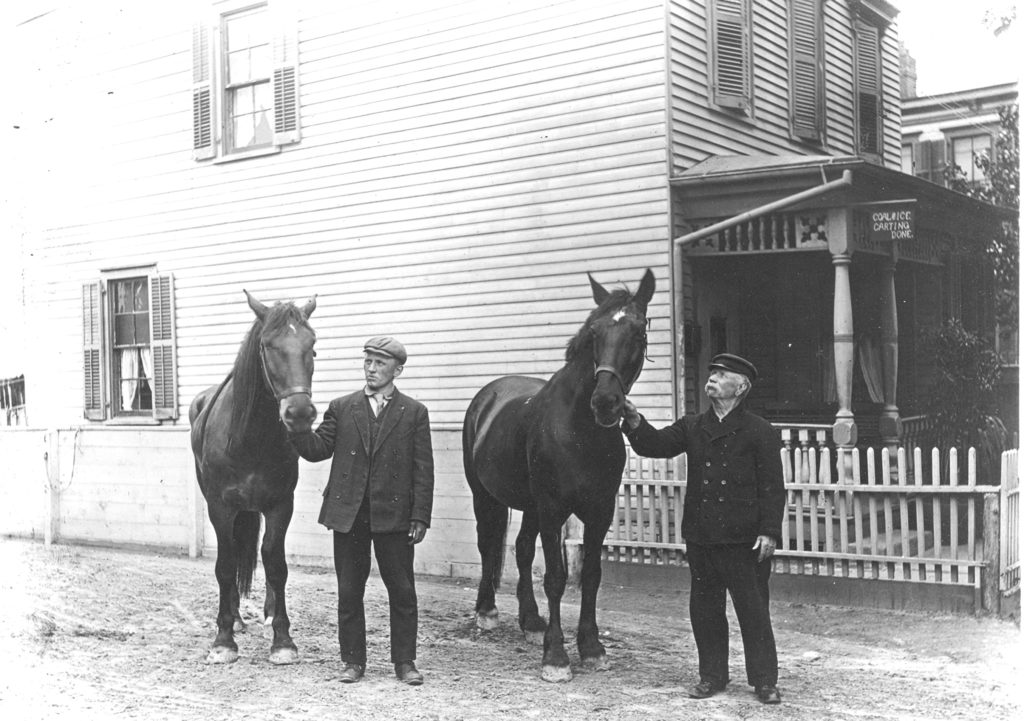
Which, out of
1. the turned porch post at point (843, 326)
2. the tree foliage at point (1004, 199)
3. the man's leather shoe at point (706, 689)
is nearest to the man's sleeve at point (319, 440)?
the man's leather shoe at point (706, 689)

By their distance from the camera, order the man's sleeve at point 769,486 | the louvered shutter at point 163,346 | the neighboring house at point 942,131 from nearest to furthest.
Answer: the man's sleeve at point 769,486
the louvered shutter at point 163,346
the neighboring house at point 942,131

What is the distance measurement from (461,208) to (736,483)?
6620mm

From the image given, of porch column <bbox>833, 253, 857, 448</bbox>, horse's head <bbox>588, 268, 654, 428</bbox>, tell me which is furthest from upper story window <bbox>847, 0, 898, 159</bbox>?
horse's head <bbox>588, 268, 654, 428</bbox>

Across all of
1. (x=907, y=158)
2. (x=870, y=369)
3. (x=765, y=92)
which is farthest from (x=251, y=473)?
(x=907, y=158)

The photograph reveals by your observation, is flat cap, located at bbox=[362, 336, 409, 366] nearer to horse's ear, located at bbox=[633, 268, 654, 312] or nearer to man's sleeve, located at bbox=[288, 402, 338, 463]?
man's sleeve, located at bbox=[288, 402, 338, 463]

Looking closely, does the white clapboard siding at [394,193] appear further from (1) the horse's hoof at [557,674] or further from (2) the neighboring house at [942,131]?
(2) the neighboring house at [942,131]

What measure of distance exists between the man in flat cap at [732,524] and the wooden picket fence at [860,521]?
2497 mm

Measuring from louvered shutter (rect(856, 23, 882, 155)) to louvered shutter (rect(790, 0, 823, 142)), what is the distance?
65.6 inches

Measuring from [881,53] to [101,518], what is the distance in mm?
12930

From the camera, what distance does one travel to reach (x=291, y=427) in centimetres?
589

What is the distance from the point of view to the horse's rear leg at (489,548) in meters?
7.75

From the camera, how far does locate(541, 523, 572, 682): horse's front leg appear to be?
5996 mm

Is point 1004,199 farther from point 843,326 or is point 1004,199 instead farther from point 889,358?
point 843,326

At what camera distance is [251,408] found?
6.55 metres
